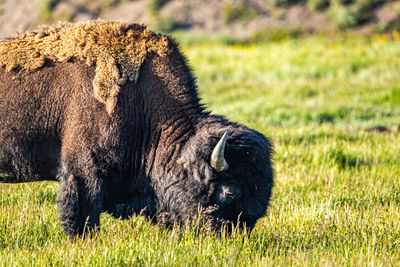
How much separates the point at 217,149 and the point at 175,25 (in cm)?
3448

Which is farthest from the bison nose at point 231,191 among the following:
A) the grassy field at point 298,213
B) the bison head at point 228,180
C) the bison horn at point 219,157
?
the grassy field at point 298,213

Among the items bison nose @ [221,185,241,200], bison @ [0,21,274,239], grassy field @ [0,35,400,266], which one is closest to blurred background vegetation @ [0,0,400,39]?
grassy field @ [0,35,400,266]

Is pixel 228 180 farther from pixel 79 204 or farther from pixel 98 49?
pixel 98 49

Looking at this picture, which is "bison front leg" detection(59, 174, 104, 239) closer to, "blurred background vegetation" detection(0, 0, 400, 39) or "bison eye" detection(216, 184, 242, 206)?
"bison eye" detection(216, 184, 242, 206)

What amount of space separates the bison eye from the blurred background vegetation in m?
30.5

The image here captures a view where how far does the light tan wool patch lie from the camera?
17.7 feet

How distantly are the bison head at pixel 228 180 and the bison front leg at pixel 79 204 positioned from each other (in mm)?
775

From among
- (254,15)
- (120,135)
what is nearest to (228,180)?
(120,135)

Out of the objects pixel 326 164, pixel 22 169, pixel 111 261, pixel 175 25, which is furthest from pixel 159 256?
pixel 175 25

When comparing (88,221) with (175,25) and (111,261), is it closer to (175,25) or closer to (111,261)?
(111,261)

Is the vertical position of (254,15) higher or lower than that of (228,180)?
higher

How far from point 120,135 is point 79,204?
2.35 feet

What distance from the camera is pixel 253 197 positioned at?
513 cm

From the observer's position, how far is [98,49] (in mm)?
5465
